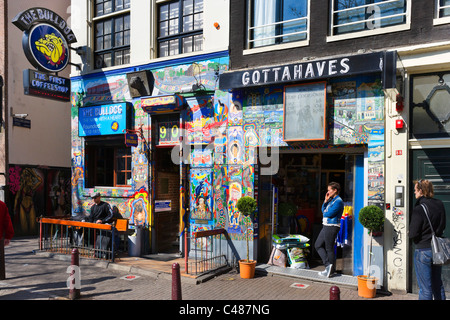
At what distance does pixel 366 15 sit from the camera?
7.78m

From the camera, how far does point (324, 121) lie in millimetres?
7871

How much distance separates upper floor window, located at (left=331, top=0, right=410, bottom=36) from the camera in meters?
7.40

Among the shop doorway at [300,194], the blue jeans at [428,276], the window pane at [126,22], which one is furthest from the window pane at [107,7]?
the blue jeans at [428,276]

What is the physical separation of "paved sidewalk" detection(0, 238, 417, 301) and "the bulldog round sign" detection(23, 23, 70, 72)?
556 centimetres

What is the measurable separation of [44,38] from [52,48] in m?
0.38

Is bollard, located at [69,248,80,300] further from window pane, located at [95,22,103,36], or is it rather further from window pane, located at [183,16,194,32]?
window pane, located at [95,22,103,36]

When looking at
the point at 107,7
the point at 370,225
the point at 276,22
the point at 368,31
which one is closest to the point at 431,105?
the point at 368,31

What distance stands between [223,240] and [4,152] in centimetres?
935

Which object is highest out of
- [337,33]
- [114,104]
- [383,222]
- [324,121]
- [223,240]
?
[337,33]

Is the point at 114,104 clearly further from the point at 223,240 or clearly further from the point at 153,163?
the point at 223,240

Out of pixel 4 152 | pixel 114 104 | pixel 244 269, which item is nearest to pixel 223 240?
pixel 244 269
